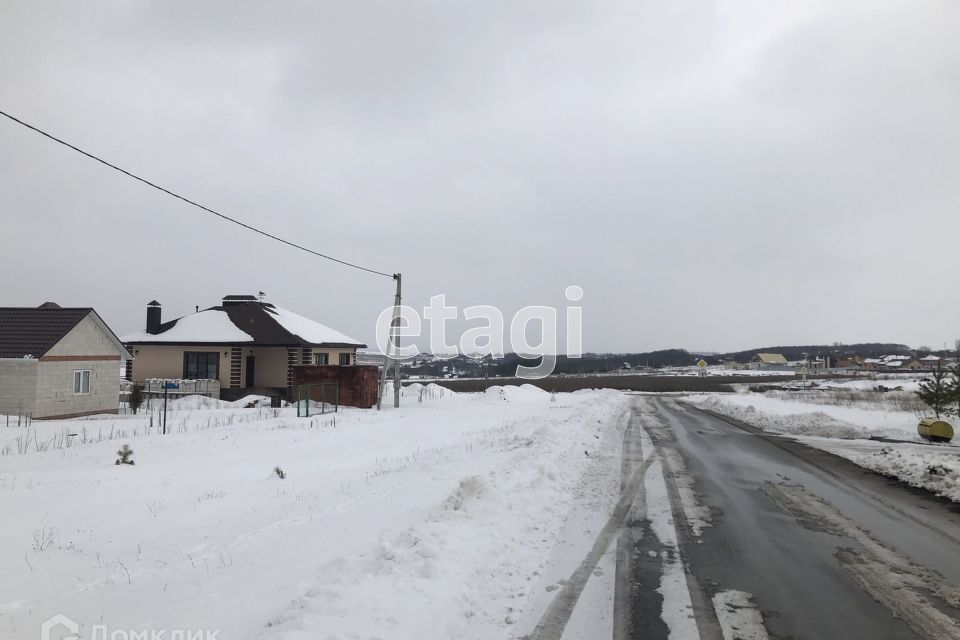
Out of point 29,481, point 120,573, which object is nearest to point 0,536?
point 120,573

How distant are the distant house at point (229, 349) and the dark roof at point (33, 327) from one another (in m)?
9.09

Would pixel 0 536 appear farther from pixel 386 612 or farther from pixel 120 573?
pixel 386 612

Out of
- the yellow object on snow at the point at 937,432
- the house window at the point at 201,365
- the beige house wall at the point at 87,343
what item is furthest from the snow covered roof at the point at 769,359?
the beige house wall at the point at 87,343

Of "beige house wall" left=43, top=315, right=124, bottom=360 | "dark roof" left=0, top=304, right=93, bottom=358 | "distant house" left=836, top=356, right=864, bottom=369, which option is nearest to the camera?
"dark roof" left=0, top=304, right=93, bottom=358

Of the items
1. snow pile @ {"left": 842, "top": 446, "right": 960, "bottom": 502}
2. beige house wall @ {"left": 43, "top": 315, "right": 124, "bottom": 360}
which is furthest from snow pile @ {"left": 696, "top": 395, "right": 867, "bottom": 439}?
beige house wall @ {"left": 43, "top": 315, "right": 124, "bottom": 360}

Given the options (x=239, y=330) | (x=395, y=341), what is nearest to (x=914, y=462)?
(x=395, y=341)

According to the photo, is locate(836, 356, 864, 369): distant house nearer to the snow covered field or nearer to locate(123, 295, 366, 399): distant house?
locate(123, 295, 366, 399): distant house

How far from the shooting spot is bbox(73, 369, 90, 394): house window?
71.0 ft

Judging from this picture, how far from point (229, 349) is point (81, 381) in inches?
375

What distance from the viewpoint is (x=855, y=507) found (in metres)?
8.00

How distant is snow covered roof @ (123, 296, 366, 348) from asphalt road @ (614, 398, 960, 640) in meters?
26.7

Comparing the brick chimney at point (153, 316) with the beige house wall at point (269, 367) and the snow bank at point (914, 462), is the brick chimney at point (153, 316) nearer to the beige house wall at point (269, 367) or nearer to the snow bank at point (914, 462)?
the beige house wall at point (269, 367)

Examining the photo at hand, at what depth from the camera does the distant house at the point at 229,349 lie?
31.2m

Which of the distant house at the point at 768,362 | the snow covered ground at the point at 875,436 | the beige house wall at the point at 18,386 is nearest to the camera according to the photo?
the snow covered ground at the point at 875,436
